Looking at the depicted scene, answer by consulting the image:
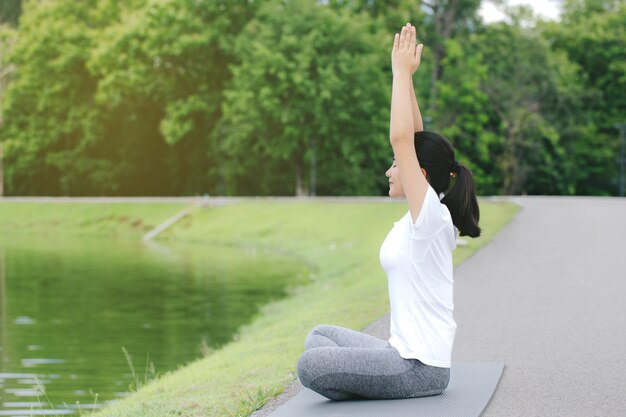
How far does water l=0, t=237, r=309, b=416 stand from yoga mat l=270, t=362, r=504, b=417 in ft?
10.9

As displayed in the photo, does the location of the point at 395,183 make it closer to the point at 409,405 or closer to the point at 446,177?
the point at 446,177

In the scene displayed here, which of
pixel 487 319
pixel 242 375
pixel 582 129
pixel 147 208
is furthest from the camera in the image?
pixel 582 129

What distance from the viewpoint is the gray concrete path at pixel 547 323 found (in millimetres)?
6817

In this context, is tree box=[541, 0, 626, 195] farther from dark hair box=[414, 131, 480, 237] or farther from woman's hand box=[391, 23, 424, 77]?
woman's hand box=[391, 23, 424, 77]

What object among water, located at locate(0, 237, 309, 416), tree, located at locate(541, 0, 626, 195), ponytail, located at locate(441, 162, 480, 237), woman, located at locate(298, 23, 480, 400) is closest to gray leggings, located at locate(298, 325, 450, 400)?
woman, located at locate(298, 23, 480, 400)

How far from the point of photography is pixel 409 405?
6.06m

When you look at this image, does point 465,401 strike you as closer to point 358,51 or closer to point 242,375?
point 242,375

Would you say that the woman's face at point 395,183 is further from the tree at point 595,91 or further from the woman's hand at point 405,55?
the tree at point 595,91

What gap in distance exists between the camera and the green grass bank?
859 centimetres

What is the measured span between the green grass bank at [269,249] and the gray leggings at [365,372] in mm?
850

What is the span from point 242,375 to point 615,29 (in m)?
61.7

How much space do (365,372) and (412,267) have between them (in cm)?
73

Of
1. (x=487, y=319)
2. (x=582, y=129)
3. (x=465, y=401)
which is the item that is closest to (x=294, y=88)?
(x=582, y=129)

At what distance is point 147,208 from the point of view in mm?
48812
